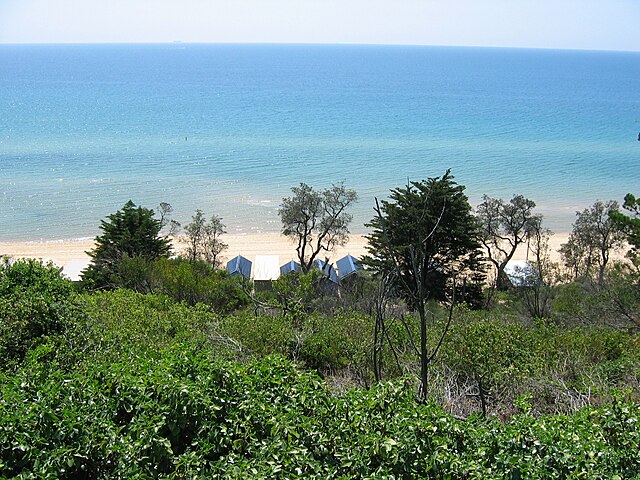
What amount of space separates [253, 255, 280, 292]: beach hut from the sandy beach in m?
2.46

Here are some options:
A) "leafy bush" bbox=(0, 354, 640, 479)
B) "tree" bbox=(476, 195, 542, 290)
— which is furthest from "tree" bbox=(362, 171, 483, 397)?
"leafy bush" bbox=(0, 354, 640, 479)

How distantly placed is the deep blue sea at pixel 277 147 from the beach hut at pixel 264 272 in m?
7.64

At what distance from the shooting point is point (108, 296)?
13.1 metres

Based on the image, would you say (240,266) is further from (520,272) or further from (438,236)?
(520,272)

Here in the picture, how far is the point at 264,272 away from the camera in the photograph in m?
24.5

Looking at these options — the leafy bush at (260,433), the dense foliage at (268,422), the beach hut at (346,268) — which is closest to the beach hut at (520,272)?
the beach hut at (346,268)

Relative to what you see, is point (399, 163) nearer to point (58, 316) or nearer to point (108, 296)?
point (108, 296)

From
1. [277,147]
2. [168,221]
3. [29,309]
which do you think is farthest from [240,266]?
[277,147]

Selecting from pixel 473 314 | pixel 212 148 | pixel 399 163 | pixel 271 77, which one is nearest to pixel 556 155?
pixel 399 163

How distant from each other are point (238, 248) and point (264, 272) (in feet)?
19.9

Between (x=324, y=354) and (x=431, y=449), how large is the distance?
19.1 feet

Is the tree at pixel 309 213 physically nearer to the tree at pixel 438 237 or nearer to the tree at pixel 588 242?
the tree at pixel 438 237

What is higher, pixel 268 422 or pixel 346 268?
pixel 346 268

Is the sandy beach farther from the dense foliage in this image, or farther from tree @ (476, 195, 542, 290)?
the dense foliage
